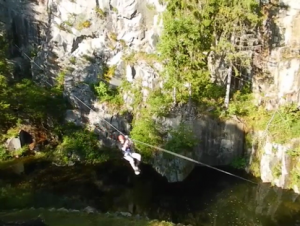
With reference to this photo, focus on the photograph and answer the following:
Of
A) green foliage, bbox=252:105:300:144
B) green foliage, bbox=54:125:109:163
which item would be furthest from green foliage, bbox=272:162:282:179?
green foliage, bbox=54:125:109:163

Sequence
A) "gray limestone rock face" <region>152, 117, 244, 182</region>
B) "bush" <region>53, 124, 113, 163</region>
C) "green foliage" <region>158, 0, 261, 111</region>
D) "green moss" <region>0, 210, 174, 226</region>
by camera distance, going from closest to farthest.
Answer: "green moss" <region>0, 210, 174, 226</region> → "green foliage" <region>158, 0, 261, 111</region> → "gray limestone rock face" <region>152, 117, 244, 182</region> → "bush" <region>53, 124, 113, 163</region>

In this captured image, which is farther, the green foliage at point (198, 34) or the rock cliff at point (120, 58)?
the rock cliff at point (120, 58)

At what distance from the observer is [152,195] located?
946 inches

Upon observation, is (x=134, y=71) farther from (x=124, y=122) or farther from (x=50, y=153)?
(x=50, y=153)

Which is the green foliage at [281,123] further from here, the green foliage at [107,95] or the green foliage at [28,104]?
the green foliage at [28,104]

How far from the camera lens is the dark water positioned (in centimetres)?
2164

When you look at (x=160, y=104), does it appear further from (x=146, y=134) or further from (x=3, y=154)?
(x=3, y=154)

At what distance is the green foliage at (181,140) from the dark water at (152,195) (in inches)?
94.6

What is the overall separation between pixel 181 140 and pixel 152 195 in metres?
4.09

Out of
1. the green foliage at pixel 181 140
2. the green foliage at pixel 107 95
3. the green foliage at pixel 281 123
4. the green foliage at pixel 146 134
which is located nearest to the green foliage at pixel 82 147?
the green foliage at pixel 107 95

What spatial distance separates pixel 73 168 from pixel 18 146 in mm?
4923

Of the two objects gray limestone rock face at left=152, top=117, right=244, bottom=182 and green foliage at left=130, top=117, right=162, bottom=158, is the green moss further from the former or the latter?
green foliage at left=130, top=117, right=162, bottom=158

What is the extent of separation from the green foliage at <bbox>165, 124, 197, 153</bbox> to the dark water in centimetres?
240

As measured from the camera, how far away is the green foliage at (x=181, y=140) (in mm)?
24719
